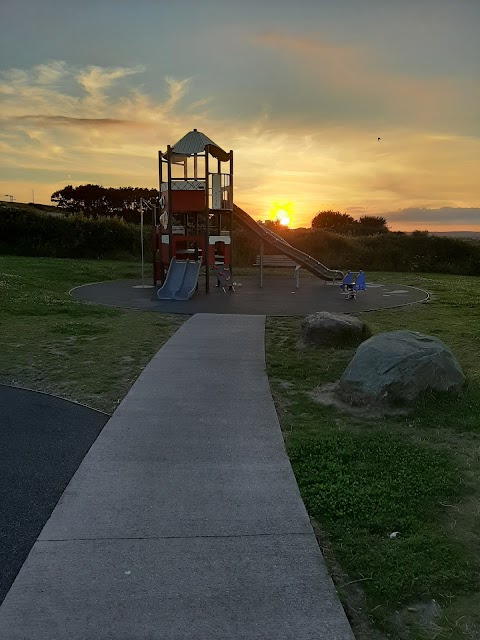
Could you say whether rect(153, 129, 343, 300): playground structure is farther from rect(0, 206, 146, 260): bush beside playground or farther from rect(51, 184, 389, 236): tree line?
rect(51, 184, 389, 236): tree line

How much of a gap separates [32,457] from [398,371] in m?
4.52

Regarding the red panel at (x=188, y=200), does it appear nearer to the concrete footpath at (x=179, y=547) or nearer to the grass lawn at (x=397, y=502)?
the grass lawn at (x=397, y=502)

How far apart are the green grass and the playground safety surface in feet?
4.44

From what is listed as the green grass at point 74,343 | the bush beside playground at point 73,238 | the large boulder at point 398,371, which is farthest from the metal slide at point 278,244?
the large boulder at point 398,371

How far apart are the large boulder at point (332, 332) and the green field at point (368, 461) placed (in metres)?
0.29

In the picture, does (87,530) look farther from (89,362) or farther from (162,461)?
(89,362)

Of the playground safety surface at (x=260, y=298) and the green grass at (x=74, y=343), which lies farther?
the playground safety surface at (x=260, y=298)

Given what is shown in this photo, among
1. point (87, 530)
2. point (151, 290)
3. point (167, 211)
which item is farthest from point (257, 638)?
point (167, 211)

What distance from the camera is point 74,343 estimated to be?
35.6ft

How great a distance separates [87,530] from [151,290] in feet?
54.9

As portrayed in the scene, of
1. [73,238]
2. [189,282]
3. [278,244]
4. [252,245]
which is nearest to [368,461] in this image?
[189,282]

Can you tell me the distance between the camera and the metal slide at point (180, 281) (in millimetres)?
18328

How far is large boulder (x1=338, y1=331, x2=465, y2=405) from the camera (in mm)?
7176

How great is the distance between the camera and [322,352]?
407 inches
